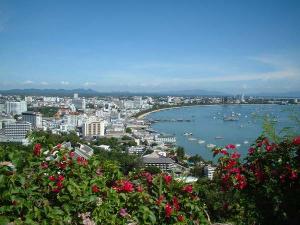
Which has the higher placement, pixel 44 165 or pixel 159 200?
pixel 44 165

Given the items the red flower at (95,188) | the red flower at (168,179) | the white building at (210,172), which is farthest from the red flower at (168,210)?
the white building at (210,172)

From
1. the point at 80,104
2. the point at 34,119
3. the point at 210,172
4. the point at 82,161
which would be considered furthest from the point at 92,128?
the point at 82,161

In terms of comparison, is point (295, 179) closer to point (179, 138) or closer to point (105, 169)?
point (105, 169)

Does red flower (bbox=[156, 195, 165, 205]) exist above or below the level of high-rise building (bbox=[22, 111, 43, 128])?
above

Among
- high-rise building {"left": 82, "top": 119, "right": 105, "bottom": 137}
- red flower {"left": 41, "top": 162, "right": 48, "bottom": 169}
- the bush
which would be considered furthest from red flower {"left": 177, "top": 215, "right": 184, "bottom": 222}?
high-rise building {"left": 82, "top": 119, "right": 105, "bottom": 137}

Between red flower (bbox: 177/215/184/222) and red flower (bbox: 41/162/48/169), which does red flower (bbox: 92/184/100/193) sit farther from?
red flower (bbox: 177/215/184/222)

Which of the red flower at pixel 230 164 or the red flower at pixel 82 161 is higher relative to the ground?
the red flower at pixel 82 161

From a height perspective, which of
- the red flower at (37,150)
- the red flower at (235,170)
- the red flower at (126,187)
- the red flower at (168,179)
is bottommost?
the red flower at (126,187)

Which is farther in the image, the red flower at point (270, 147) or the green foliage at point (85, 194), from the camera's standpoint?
the red flower at point (270, 147)

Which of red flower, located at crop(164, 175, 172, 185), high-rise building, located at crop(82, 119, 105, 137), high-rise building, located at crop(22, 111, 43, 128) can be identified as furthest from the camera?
high-rise building, located at crop(82, 119, 105, 137)

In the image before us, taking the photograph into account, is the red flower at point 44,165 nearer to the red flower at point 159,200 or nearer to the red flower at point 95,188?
the red flower at point 95,188

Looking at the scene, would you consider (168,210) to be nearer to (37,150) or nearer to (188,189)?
(188,189)
